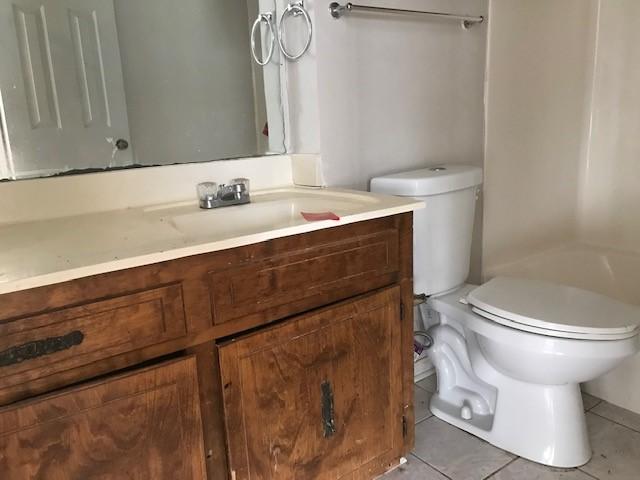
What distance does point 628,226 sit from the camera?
2.31 m

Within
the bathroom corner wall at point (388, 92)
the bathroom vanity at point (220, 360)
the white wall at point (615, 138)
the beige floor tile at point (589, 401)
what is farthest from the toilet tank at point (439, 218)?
the white wall at point (615, 138)

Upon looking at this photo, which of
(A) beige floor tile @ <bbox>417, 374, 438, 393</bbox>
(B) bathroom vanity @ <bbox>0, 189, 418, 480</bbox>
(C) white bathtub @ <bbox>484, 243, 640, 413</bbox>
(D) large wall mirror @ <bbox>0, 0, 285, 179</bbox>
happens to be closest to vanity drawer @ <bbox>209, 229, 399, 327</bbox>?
(B) bathroom vanity @ <bbox>0, 189, 418, 480</bbox>

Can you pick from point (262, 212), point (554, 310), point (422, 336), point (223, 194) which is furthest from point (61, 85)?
point (554, 310)

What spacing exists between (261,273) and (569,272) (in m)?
Answer: 1.65

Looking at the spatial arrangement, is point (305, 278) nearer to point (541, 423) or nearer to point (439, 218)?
point (439, 218)

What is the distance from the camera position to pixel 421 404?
1881 millimetres

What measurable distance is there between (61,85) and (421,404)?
4.86 ft

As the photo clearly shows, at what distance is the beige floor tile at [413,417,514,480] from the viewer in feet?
5.01

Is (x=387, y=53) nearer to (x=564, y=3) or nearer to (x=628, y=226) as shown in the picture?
(x=564, y=3)

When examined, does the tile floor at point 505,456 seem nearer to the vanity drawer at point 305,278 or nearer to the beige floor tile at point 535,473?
the beige floor tile at point 535,473

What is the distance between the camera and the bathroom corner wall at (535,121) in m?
2.02

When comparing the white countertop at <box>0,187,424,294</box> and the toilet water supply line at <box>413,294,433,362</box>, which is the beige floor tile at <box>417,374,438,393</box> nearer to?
the toilet water supply line at <box>413,294,433,362</box>

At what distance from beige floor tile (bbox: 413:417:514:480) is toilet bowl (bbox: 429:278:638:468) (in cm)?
3

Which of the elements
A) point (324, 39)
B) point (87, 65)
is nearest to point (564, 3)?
point (324, 39)
